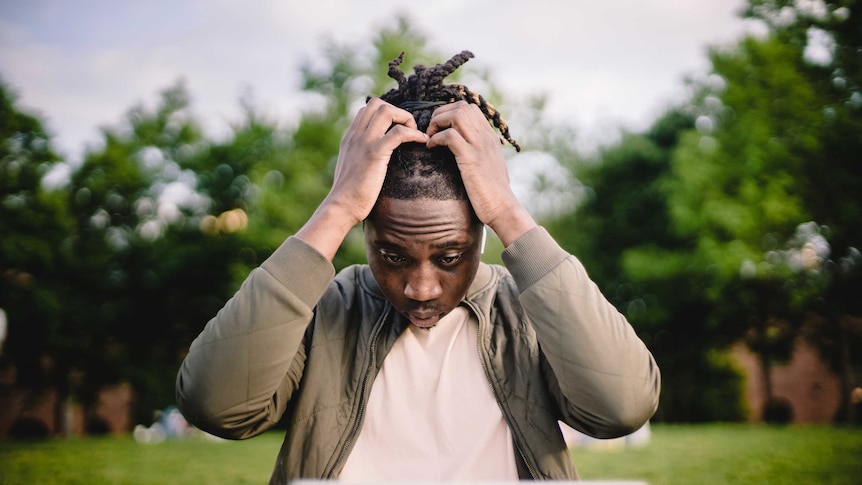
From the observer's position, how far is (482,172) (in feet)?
6.77

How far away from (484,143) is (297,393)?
1030 mm

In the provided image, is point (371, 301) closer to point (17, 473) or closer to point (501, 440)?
point (501, 440)

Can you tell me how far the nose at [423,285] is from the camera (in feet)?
6.69

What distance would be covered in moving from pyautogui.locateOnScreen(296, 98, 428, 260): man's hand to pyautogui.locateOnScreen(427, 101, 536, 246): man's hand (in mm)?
112

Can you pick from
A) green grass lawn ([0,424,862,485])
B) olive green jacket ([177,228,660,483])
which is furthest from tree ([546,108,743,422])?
olive green jacket ([177,228,660,483])

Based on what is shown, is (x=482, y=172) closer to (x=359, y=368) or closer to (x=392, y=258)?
(x=392, y=258)

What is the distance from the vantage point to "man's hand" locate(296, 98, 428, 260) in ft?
6.58

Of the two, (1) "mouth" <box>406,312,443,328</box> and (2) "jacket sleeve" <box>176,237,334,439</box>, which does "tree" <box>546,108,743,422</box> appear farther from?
(2) "jacket sleeve" <box>176,237,334,439</box>

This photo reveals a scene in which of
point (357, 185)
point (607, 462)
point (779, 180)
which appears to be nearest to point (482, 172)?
point (357, 185)

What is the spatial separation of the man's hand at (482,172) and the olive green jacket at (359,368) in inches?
3.4

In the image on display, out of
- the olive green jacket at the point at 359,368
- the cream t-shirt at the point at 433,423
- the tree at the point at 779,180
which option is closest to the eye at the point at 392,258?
the olive green jacket at the point at 359,368

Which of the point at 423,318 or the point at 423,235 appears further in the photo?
the point at 423,318

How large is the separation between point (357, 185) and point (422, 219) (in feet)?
0.75

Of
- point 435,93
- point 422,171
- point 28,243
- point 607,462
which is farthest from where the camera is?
point 28,243
